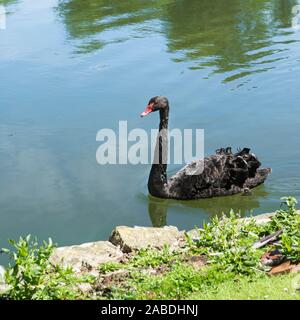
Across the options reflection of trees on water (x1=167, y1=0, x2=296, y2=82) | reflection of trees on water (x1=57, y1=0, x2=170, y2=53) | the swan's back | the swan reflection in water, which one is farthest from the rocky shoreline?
reflection of trees on water (x1=57, y1=0, x2=170, y2=53)

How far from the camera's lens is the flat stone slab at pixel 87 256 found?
5.61m

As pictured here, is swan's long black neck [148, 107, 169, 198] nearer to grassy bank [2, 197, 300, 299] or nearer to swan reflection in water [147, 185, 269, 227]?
swan reflection in water [147, 185, 269, 227]

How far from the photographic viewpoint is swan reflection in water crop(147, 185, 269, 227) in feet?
26.6

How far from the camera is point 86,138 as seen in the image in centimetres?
982

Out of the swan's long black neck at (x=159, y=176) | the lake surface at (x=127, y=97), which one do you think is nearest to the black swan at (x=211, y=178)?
the swan's long black neck at (x=159, y=176)

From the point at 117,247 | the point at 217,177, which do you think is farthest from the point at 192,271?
the point at 217,177

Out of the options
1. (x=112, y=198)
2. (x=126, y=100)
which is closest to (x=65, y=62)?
(x=126, y=100)

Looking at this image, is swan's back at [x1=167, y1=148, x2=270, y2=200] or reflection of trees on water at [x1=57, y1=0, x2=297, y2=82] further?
reflection of trees on water at [x1=57, y1=0, x2=297, y2=82]

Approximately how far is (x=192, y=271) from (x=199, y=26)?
11673 mm

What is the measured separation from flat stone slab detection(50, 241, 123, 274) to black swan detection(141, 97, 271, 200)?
7.53 feet

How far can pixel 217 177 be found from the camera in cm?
838
